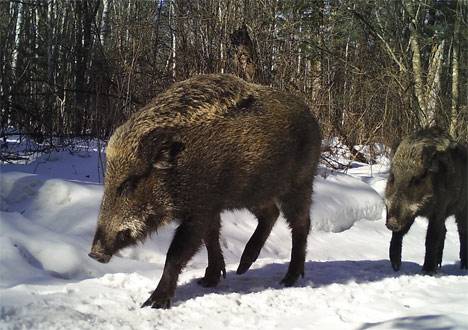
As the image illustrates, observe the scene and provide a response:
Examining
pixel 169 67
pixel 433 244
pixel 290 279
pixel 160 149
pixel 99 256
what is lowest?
pixel 290 279

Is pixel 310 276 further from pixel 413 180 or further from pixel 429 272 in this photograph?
pixel 413 180

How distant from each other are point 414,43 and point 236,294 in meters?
13.8

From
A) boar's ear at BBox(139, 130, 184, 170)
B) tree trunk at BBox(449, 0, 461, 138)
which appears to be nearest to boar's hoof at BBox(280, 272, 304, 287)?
boar's ear at BBox(139, 130, 184, 170)

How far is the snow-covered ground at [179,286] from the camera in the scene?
2938mm

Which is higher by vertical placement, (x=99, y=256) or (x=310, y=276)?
(x=99, y=256)

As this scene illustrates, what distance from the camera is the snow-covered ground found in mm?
2938

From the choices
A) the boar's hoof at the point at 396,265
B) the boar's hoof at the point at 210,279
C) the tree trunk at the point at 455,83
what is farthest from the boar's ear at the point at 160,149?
the tree trunk at the point at 455,83

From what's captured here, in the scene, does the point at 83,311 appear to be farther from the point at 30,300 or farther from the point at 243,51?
the point at 243,51

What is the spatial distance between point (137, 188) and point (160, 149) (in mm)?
294

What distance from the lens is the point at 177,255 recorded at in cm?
335

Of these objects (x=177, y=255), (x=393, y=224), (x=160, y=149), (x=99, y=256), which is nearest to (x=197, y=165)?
(x=160, y=149)

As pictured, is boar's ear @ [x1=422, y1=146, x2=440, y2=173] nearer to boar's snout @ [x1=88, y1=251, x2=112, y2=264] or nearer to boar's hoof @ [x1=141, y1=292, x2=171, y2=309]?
boar's hoof @ [x1=141, y1=292, x2=171, y2=309]

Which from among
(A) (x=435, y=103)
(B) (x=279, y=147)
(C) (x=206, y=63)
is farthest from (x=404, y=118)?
(B) (x=279, y=147)

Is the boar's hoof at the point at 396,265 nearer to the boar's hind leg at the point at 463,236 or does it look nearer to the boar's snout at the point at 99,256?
the boar's hind leg at the point at 463,236
